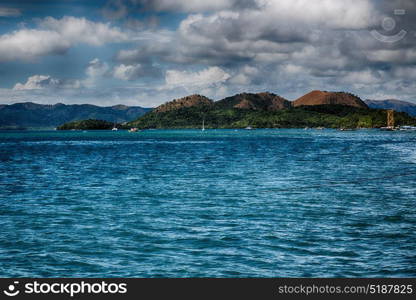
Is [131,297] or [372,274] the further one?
[372,274]

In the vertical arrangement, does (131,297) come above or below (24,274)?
above

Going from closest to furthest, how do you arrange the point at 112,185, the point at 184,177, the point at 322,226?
the point at 322,226, the point at 112,185, the point at 184,177

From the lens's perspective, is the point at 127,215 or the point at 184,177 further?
the point at 184,177

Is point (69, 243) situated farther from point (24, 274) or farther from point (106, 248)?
point (24, 274)

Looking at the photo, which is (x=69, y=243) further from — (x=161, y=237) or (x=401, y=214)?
(x=401, y=214)

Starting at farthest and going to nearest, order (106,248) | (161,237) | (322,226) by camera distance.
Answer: (322,226)
(161,237)
(106,248)

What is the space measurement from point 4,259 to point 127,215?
1087cm

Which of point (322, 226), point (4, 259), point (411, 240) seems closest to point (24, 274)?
Result: point (4, 259)

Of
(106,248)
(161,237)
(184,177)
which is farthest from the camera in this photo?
(184,177)

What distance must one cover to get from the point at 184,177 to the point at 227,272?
37840 millimetres

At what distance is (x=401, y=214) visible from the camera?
30.7 m

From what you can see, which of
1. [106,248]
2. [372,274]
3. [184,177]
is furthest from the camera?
[184,177]

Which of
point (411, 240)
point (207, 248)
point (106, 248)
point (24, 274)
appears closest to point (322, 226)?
point (411, 240)

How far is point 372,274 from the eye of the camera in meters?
18.8
